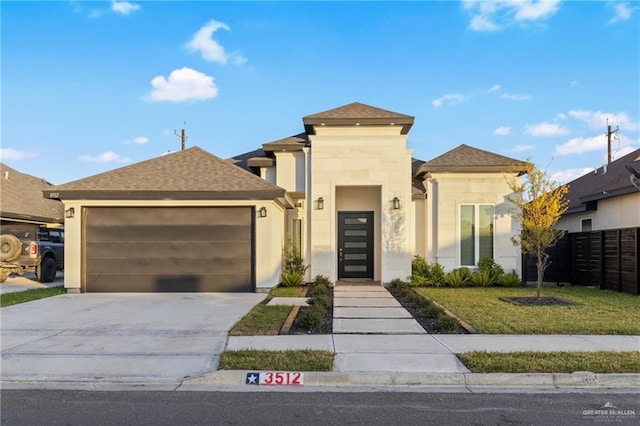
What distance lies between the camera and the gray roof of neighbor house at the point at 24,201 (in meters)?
18.3

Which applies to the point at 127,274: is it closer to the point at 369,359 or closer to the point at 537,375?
the point at 369,359

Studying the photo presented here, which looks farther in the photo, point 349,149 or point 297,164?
point 297,164

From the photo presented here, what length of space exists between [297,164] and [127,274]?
644cm

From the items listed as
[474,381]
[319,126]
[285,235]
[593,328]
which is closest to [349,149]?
Result: [319,126]

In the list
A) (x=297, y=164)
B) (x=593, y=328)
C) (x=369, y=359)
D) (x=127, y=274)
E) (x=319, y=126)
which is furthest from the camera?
(x=297, y=164)

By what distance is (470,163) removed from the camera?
14664mm

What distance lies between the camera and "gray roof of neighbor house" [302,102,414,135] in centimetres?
1381

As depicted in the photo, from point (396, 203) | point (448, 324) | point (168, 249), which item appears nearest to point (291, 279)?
point (168, 249)

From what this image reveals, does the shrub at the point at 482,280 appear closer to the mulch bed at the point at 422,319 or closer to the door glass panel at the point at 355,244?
the mulch bed at the point at 422,319

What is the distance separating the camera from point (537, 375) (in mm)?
5262

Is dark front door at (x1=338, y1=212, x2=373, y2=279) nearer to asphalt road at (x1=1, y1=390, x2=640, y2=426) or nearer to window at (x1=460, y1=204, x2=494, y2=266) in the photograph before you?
window at (x1=460, y1=204, x2=494, y2=266)

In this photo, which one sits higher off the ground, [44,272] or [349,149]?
[349,149]

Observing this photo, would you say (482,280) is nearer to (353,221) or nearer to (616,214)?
(353,221)

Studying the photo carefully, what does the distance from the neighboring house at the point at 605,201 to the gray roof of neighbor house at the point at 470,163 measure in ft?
12.3
